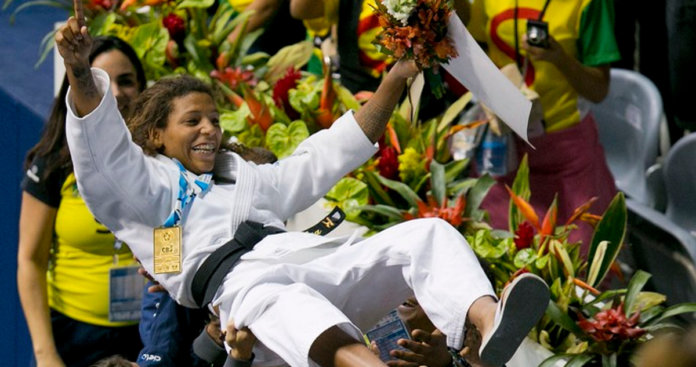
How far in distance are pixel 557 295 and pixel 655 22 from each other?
3050 millimetres

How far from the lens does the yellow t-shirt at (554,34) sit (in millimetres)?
5051

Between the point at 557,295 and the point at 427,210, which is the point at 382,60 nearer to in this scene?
the point at 427,210

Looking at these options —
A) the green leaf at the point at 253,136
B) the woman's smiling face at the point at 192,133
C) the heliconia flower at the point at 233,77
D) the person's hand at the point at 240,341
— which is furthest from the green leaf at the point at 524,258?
the heliconia flower at the point at 233,77

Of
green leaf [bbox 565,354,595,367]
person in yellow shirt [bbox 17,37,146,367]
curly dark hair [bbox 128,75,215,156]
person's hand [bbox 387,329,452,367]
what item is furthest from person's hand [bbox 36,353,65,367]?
green leaf [bbox 565,354,595,367]

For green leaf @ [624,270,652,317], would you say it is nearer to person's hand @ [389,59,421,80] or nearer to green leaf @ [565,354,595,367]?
green leaf @ [565,354,595,367]

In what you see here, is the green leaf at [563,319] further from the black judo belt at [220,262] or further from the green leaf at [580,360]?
the black judo belt at [220,262]

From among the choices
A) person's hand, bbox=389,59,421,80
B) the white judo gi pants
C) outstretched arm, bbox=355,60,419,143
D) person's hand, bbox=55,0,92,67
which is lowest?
the white judo gi pants

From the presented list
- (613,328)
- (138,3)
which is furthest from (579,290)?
(138,3)

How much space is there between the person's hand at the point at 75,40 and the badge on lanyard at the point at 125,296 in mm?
1343

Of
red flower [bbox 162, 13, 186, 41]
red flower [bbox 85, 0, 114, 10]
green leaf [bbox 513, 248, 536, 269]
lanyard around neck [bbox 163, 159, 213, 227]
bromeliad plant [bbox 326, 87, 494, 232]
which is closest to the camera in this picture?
lanyard around neck [bbox 163, 159, 213, 227]

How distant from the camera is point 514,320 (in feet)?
9.79

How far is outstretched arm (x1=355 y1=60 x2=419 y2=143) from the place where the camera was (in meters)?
3.62

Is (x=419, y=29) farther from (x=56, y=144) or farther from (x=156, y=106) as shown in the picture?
(x=56, y=144)

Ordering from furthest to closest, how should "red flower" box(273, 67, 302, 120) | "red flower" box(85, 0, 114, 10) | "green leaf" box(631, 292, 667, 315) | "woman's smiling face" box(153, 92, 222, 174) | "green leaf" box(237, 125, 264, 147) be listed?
"red flower" box(85, 0, 114, 10) → "red flower" box(273, 67, 302, 120) → "green leaf" box(237, 125, 264, 147) → "green leaf" box(631, 292, 667, 315) → "woman's smiling face" box(153, 92, 222, 174)
